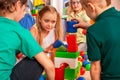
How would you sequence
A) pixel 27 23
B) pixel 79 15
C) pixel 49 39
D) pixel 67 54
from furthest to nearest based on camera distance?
pixel 79 15 → pixel 49 39 → pixel 27 23 → pixel 67 54

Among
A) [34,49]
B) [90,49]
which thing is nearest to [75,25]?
[90,49]

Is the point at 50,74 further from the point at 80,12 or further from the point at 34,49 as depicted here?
the point at 80,12

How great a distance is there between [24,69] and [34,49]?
88 mm

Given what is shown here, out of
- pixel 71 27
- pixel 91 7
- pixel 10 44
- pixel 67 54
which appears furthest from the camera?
pixel 67 54

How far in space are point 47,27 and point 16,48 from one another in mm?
832

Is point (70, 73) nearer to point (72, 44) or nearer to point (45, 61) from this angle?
point (72, 44)

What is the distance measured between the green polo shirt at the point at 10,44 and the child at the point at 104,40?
9.5 inches

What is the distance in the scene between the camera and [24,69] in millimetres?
899

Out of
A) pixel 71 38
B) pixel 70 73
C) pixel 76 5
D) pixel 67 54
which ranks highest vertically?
pixel 76 5

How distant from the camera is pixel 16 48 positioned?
875 mm

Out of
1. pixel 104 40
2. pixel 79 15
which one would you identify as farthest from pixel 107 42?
pixel 79 15

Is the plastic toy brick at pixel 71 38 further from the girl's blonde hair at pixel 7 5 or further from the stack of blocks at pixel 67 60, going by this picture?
the girl's blonde hair at pixel 7 5

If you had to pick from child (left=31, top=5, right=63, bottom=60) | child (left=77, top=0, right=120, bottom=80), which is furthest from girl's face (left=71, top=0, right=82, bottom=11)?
child (left=77, top=0, right=120, bottom=80)

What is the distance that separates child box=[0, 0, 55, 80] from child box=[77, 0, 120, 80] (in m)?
0.19
